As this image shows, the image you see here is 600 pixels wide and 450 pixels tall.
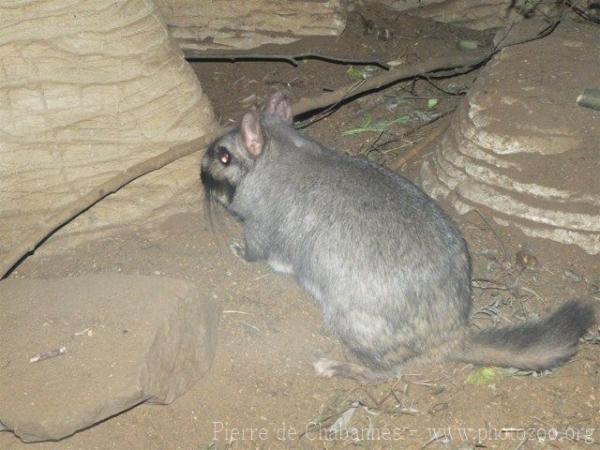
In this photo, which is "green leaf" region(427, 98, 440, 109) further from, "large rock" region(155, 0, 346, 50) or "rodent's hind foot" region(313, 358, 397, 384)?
"rodent's hind foot" region(313, 358, 397, 384)

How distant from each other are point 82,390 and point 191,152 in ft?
7.85

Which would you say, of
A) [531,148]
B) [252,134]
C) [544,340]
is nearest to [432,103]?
[531,148]

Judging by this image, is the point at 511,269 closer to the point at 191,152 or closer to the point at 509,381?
the point at 509,381

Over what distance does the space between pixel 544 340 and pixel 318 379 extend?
4.99 ft

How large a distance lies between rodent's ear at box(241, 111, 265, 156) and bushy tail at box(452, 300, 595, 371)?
2.21 meters

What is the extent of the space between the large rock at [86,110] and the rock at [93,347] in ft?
2.78

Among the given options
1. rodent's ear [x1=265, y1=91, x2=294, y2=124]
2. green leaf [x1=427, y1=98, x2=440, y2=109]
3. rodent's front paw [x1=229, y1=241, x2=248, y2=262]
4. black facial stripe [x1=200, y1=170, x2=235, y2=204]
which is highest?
rodent's ear [x1=265, y1=91, x2=294, y2=124]

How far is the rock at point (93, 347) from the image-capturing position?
3.90 m

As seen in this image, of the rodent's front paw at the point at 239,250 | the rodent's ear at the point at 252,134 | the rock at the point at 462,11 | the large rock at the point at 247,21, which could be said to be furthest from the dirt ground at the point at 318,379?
the rock at the point at 462,11

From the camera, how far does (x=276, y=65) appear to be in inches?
319

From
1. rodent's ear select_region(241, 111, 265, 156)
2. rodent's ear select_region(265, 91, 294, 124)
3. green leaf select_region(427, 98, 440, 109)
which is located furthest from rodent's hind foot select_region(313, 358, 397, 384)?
green leaf select_region(427, 98, 440, 109)

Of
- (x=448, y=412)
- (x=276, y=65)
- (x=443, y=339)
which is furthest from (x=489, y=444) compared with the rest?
(x=276, y=65)

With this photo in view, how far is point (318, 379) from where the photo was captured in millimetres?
4734

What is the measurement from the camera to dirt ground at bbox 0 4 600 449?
4.26 meters
